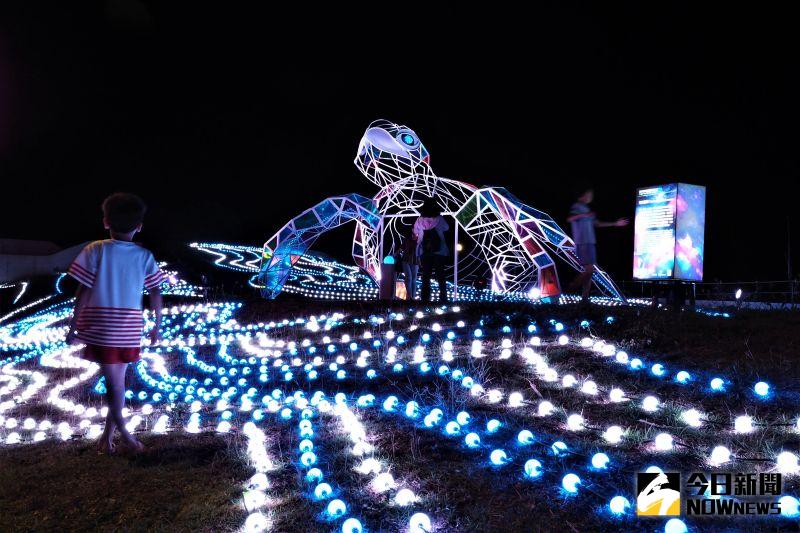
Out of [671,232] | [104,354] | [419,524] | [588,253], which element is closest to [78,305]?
[104,354]

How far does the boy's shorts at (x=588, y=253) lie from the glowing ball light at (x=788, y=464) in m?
5.34

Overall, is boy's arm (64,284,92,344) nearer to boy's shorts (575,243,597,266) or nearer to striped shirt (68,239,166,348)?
striped shirt (68,239,166,348)

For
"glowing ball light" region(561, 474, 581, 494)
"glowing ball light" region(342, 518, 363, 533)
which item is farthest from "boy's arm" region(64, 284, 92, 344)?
"glowing ball light" region(561, 474, 581, 494)

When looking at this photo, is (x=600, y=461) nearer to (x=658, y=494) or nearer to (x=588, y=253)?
(x=658, y=494)

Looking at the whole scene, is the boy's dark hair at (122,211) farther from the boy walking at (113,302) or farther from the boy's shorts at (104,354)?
the boy's shorts at (104,354)

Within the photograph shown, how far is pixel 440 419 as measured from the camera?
12.9ft

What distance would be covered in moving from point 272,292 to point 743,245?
24033mm

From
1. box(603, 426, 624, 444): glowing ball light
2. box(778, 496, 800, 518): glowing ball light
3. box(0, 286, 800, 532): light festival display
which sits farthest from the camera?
box(603, 426, 624, 444): glowing ball light

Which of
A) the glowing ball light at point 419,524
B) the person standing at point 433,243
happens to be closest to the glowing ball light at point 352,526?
the glowing ball light at point 419,524

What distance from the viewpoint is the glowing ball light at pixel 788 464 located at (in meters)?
2.88

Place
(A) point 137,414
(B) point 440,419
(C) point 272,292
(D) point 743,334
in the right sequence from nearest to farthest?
(B) point 440,419 → (A) point 137,414 → (D) point 743,334 → (C) point 272,292

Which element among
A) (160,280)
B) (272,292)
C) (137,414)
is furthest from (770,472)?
(272,292)

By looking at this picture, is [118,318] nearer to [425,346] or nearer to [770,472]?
[425,346]

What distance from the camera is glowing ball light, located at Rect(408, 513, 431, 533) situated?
256 centimetres
